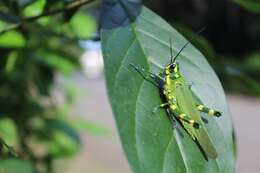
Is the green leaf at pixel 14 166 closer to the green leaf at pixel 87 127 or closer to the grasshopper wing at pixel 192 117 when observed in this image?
the grasshopper wing at pixel 192 117

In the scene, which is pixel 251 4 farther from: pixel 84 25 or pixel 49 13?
pixel 84 25

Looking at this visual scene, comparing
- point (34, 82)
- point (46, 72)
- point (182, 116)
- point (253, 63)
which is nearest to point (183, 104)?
point (182, 116)

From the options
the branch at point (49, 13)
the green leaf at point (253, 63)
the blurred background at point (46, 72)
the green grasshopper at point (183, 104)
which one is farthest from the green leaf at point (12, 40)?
the green leaf at point (253, 63)

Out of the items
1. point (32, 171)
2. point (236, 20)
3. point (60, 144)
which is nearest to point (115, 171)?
point (60, 144)

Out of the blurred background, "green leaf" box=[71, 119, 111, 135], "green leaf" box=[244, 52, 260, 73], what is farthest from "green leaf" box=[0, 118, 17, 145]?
"green leaf" box=[244, 52, 260, 73]

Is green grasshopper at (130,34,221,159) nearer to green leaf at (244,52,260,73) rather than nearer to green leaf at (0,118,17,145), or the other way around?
green leaf at (0,118,17,145)

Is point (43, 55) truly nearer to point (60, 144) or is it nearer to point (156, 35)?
point (60, 144)
